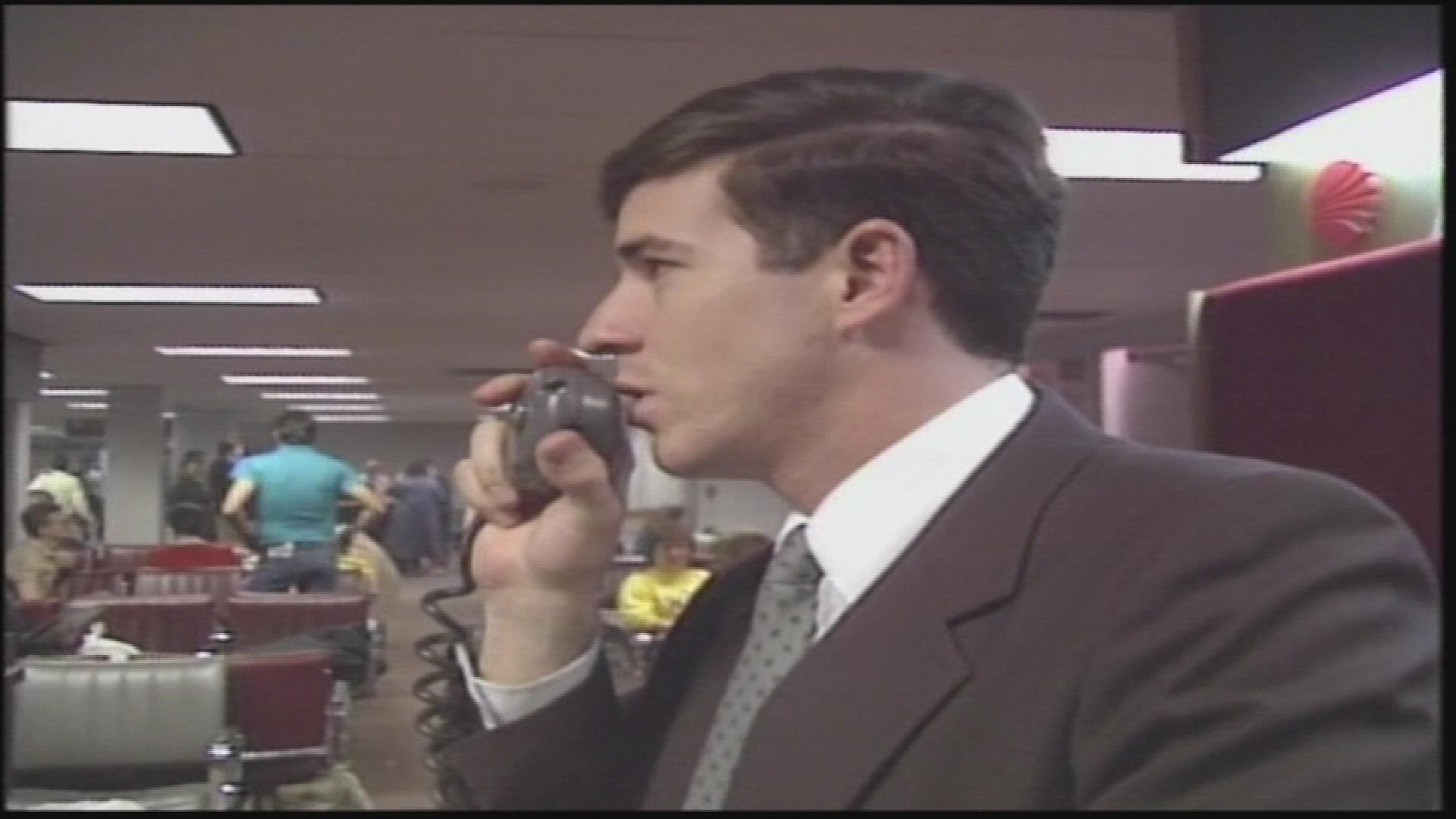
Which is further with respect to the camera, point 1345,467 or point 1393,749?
point 1345,467

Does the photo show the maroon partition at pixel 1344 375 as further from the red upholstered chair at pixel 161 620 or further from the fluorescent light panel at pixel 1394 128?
the red upholstered chair at pixel 161 620

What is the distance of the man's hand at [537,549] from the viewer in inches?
23.8

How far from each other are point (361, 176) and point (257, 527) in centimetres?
18

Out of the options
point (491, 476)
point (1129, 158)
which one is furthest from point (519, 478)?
point (1129, 158)

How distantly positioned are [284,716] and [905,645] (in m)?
0.31

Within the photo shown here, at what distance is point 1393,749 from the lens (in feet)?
1.70

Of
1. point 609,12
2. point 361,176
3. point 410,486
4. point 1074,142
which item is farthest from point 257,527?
point 1074,142

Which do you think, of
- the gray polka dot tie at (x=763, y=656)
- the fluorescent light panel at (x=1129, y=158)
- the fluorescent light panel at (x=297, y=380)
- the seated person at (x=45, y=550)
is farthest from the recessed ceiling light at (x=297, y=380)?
the fluorescent light panel at (x=1129, y=158)

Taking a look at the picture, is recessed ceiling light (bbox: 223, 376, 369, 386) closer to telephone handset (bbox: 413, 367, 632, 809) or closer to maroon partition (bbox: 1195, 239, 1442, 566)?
telephone handset (bbox: 413, 367, 632, 809)

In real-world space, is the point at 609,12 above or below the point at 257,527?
above

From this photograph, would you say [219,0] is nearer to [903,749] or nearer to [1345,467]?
[903,749]

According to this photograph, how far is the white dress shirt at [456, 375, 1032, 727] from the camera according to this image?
59 cm

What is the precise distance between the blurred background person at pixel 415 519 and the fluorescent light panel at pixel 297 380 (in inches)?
2.2

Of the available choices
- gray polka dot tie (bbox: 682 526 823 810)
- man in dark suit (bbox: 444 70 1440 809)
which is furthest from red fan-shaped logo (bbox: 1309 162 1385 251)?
gray polka dot tie (bbox: 682 526 823 810)
